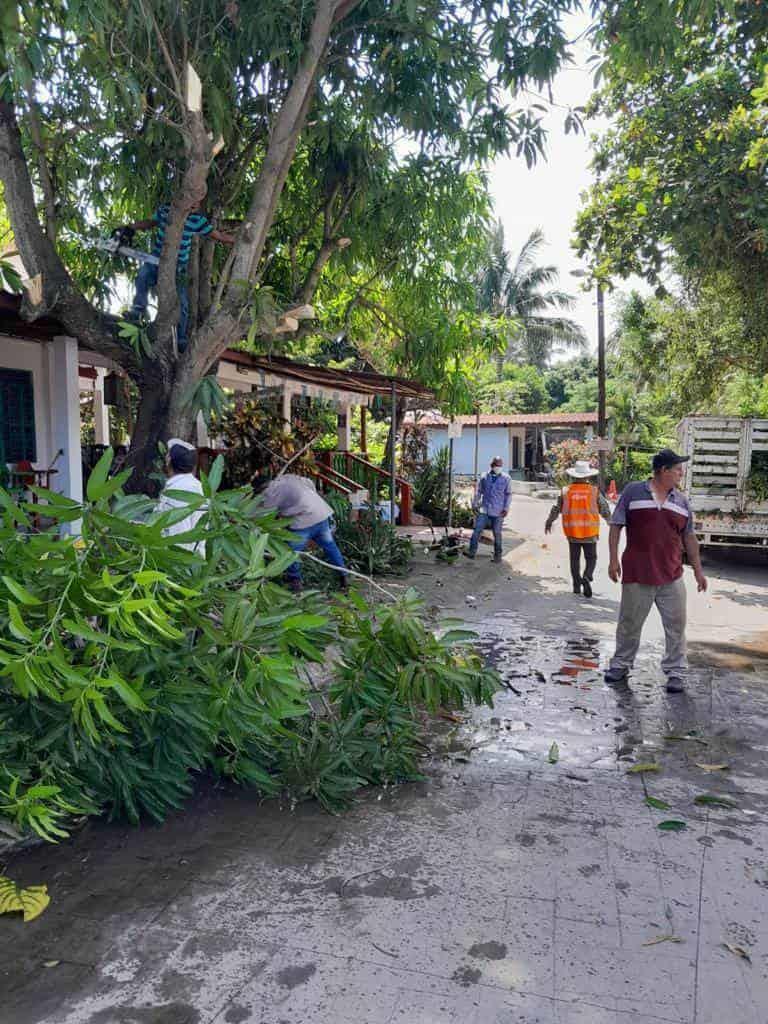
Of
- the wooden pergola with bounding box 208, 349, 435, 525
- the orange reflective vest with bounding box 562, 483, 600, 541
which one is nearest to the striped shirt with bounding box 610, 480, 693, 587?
the orange reflective vest with bounding box 562, 483, 600, 541

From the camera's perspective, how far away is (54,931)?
117 inches

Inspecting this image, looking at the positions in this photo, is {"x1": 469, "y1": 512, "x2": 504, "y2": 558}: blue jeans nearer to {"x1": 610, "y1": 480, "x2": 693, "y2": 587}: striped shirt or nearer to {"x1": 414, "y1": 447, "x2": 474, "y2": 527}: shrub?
{"x1": 414, "y1": 447, "x2": 474, "y2": 527}: shrub

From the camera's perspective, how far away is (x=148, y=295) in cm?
746

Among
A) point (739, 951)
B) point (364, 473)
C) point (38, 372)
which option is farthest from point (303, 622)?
point (364, 473)

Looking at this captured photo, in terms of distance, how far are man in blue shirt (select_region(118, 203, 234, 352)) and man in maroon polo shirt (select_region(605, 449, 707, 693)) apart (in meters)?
4.09

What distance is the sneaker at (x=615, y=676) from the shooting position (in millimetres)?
6290

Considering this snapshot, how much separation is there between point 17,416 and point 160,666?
6477mm

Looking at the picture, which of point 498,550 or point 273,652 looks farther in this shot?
point 498,550

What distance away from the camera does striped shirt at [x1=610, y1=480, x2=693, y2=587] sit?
605cm

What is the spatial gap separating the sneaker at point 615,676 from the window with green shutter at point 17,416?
254 inches

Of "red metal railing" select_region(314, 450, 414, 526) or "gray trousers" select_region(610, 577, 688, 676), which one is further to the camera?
"red metal railing" select_region(314, 450, 414, 526)

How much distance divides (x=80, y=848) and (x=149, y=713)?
727 millimetres

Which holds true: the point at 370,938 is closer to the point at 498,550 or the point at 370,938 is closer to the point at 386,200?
the point at 386,200

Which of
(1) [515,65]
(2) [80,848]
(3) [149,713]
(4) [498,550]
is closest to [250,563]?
(3) [149,713]
